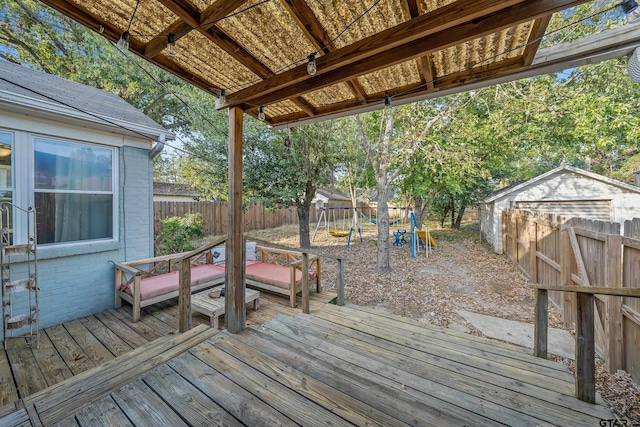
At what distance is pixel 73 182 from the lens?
3.65 m

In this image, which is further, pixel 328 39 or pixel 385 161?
pixel 385 161

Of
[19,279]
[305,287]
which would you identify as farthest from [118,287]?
[305,287]

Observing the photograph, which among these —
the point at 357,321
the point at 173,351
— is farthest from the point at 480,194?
the point at 173,351

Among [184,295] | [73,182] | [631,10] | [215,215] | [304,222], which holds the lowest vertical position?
[184,295]

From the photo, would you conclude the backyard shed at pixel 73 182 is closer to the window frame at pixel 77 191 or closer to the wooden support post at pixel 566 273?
the window frame at pixel 77 191

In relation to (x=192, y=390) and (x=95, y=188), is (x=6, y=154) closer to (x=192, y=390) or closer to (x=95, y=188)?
(x=95, y=188)

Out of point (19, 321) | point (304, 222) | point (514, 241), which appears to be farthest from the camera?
point (304, 222)

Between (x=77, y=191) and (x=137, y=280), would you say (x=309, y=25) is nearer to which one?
(x=137, y=280)

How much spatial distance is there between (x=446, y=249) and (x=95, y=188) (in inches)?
393

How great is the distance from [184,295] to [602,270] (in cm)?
475

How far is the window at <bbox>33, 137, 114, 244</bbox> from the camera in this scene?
3.39 m

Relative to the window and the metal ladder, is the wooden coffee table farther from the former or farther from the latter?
the window

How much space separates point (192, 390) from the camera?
170cm

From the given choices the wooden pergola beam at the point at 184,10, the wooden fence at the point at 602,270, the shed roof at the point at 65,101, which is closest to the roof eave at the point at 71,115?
the shed roof at the point at 65,101
